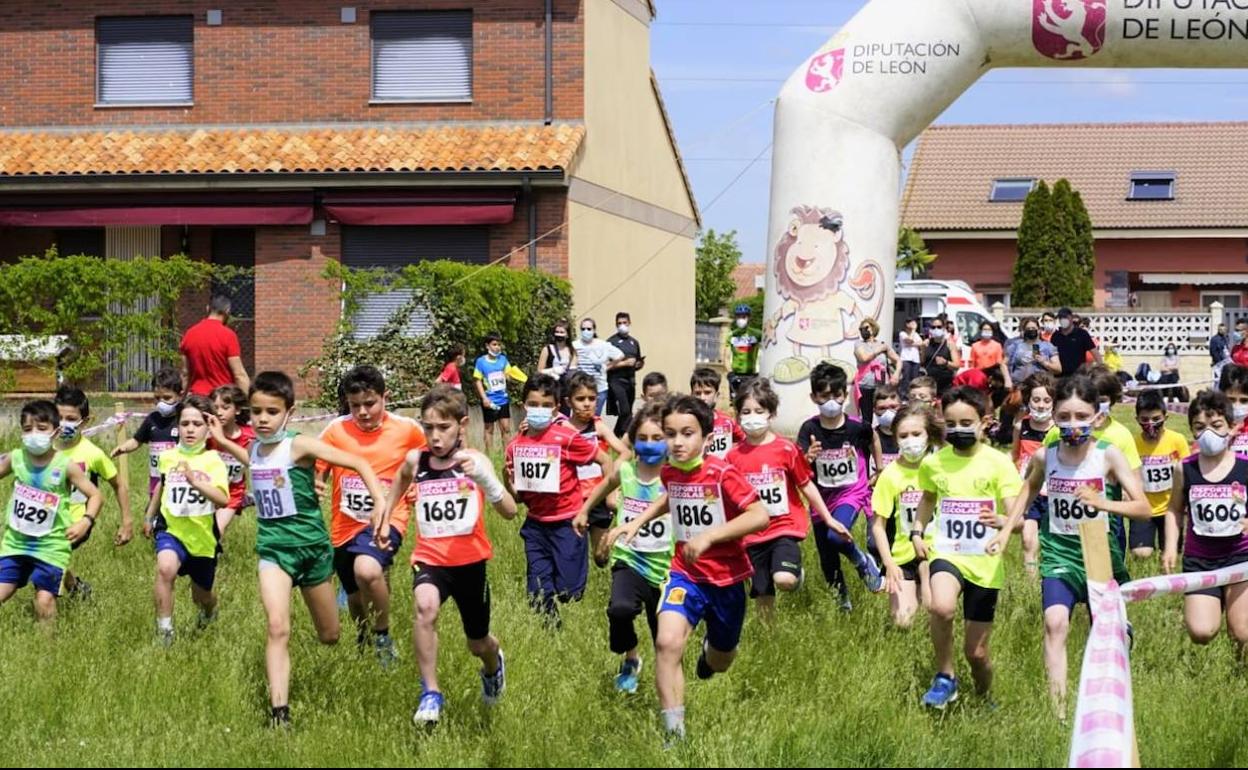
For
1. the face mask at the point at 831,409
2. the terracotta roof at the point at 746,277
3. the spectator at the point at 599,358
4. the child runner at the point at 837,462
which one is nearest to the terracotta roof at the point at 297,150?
the spectator at the point at 599,358

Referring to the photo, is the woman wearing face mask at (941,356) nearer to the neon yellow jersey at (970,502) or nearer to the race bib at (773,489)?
the race bib at (773,489)

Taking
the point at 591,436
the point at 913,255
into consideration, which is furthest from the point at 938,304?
the point at 591,436

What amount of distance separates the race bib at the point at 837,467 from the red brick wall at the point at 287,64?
16412 millimetres

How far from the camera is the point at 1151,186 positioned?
52.3m

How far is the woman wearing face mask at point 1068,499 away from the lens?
847cm

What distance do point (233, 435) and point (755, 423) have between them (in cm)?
352

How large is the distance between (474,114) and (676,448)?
19.8 meters

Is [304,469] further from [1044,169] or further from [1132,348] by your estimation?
[1044,169]

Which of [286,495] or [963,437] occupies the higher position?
[963,437]

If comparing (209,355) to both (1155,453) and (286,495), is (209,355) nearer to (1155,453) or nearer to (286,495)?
(286,495)

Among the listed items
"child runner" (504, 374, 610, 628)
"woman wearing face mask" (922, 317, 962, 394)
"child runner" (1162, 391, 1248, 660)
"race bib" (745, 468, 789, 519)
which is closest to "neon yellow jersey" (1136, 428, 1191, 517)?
"child runner" (1162, 391, 1248, 660)

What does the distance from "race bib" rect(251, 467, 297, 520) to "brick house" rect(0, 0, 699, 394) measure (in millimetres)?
17396

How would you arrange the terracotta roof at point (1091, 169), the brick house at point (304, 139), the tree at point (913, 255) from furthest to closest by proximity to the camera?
1. the terracotta roof at point (1091, 169)
2. the tree at point (913, 255)
3. the brick house at point (304, 139)

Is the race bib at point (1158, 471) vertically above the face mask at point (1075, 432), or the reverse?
the face mask at point (1075, 432)
